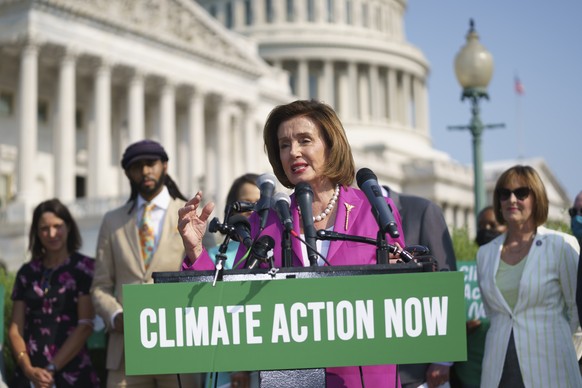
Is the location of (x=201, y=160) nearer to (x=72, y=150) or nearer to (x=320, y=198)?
(x=72, y=150)

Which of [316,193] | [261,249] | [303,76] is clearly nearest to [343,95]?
[303,76]

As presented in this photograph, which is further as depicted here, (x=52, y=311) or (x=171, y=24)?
(x=171, y=24)

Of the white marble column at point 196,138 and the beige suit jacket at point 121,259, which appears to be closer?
the beige suit jacket at point 121,259

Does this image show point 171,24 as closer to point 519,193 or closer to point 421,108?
point 519,193

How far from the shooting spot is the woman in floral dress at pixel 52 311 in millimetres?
7367

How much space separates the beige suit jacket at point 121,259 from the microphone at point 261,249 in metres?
3.30

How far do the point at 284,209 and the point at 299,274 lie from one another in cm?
53

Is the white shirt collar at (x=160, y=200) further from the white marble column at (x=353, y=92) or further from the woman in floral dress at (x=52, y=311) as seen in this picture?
the white marble column at (x=353, y=92)

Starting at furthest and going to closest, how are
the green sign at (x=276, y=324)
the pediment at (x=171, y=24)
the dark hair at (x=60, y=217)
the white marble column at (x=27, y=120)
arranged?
the pediment at (x=171, y=24) < the white marble column at (x=27, y=120) < the dark hair at (x=60, y=217) < the green sign at (x=276, y=324)

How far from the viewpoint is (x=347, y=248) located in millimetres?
4285

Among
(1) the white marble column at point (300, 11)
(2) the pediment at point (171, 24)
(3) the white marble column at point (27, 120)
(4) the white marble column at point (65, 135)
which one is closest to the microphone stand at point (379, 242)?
(3) the white marble column at point (27, 120)

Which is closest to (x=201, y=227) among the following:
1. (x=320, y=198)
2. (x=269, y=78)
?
(x=320, y=198)

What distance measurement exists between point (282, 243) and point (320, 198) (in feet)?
1.87

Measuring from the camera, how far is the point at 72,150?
39.7 m
